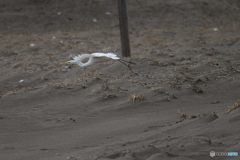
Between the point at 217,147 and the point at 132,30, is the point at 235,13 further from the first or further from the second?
the point at 217,147

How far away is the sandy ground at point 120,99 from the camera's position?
320cm

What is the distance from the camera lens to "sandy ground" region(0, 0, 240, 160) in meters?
3.20

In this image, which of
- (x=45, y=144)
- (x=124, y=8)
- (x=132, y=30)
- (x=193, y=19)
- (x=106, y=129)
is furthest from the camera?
(x=193, y=19)

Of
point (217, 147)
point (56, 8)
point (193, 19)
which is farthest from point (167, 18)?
point (217, 147)

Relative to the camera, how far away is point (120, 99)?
16.9 ft

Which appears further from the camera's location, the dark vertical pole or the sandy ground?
the dark vertical pole

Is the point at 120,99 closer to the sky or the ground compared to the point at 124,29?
closer to the ground

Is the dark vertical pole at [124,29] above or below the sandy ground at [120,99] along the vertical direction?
above

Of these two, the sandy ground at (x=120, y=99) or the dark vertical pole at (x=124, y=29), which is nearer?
the sandy ground at (x=120, y=99)

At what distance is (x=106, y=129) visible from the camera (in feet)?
13.3

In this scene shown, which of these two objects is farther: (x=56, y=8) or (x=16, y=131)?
(x=56, y=8)

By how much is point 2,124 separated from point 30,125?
402mm

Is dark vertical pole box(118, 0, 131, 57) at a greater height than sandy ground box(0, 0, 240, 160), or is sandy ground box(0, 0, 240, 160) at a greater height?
dark vertical pole box(118, 0, 131, 57)

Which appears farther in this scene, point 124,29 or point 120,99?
point 124,29
